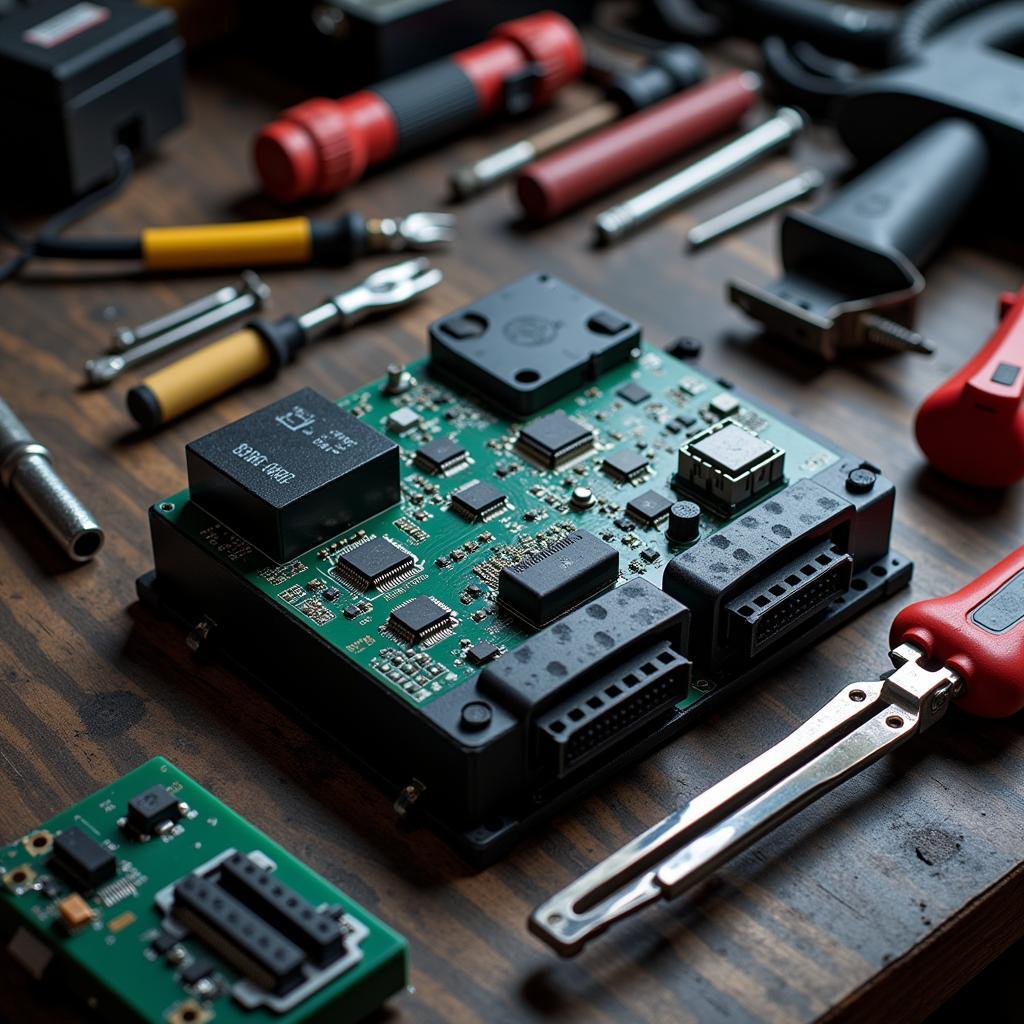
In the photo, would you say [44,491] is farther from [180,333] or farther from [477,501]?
[477,501]

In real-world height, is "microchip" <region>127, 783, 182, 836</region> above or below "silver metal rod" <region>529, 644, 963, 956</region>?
above

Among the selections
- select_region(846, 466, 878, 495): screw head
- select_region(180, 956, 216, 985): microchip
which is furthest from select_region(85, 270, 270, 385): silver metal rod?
select_region(180, 956, 216, 985): microchip

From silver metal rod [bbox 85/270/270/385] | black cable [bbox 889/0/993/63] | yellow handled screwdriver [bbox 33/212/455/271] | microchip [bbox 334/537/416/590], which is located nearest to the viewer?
microchip [bbox 334/537/416/590]

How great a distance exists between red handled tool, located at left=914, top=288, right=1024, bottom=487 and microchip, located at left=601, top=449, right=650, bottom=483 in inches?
16.9

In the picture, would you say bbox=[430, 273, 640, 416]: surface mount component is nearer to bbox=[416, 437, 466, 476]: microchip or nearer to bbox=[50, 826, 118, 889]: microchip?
bbox=[416, 437, 466, 476]: microchip

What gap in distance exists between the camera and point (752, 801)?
1756 mm

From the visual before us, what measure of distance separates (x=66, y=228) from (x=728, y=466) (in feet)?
4.24

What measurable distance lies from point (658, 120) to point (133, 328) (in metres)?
0.97

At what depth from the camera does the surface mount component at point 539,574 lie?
1.75 m

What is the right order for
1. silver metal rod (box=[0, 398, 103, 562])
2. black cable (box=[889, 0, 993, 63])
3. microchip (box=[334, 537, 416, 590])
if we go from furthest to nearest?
1. black cable (box=[889, 0, 993, 63])
2. silver metal rod (box=[0, 398, 103, 562])
3. microchip (box=[334, 537, 416, 590])

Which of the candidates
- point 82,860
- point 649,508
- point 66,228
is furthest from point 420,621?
point 66,228

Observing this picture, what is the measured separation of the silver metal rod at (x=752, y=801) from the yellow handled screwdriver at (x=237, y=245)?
1173 mm

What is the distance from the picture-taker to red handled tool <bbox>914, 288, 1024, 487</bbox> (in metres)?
2.15

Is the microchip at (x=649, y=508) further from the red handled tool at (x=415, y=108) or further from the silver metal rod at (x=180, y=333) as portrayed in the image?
the red handled tool at (x=415, y=108)
